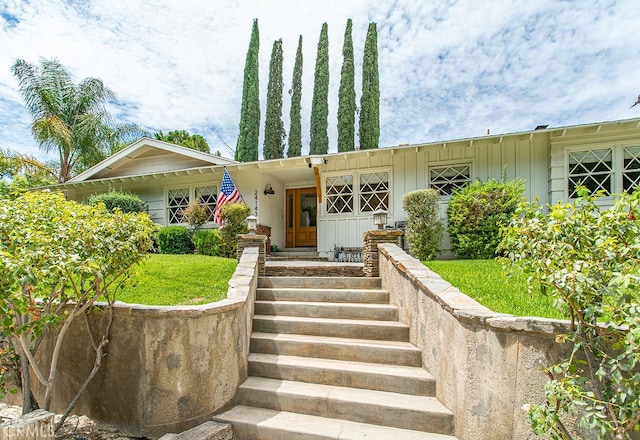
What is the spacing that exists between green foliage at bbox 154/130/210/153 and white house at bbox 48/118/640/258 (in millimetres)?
12003

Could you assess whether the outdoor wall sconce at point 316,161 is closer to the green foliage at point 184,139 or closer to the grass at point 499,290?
the grass at point 499,290

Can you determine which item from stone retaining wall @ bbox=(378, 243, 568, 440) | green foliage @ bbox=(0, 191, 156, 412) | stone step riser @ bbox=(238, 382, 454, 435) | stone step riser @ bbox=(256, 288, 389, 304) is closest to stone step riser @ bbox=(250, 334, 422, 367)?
stone retaining wall @ bbox=(378, 243, 568, 440)

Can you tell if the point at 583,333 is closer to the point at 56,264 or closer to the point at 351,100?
the point at 56,264

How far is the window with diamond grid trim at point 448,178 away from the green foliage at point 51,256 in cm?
730

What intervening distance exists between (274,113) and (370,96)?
5.70 meters

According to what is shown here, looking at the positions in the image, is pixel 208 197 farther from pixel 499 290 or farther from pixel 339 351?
pixel 499 290

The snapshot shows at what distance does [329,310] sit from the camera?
14.0ft

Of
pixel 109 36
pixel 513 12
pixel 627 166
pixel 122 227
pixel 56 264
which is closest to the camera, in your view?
Result: pixel 56 264

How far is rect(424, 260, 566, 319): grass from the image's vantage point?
117 inches

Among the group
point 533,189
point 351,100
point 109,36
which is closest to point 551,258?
point 533,189

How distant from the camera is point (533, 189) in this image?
7734 mm

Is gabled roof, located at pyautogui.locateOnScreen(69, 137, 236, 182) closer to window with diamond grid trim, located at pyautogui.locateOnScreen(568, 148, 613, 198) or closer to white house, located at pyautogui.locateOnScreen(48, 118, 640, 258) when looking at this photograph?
white house, located at pyautogui.locateOnScreen(48, 118, 640, 258)

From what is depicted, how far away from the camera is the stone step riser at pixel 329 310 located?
13.6ft

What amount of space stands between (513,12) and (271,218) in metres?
8.70
